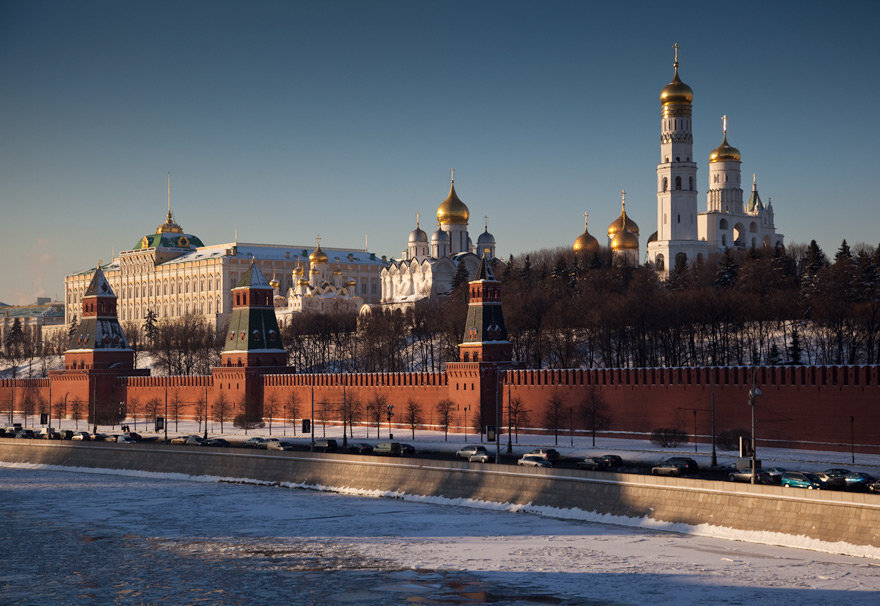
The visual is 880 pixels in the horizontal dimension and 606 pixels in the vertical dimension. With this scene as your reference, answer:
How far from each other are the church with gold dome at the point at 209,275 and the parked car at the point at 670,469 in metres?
67.4

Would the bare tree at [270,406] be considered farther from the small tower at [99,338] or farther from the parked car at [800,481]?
the parked car at [800,481]

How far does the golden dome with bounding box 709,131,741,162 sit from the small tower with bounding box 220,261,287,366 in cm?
4334

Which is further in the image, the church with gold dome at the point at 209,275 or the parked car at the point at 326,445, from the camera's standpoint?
the church with gold dome at the point at 209,275

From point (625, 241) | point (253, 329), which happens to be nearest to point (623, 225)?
point (625, 241)

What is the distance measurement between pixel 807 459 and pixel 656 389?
7702 millimetres

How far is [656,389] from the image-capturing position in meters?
44.0

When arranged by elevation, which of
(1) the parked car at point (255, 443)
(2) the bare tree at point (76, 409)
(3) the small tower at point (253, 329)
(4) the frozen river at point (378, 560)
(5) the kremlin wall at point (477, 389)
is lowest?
(4) the frozen river at point (378, 560)

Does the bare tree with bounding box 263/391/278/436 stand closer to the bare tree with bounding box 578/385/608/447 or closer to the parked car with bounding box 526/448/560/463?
the bare tree with bounding box 578/385/608/447

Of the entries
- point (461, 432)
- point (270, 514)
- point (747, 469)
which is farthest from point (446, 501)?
point (461, 432)

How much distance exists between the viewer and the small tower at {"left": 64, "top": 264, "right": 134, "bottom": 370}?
6556 cm

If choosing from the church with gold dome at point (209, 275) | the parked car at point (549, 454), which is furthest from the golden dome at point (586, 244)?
the parked car at point (549, 454)

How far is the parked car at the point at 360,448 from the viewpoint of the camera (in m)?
42.9

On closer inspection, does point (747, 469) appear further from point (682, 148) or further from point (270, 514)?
point (682, 148)

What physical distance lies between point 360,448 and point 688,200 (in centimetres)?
4358
